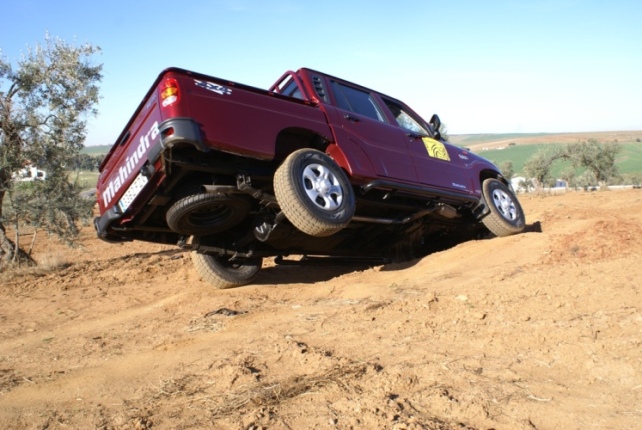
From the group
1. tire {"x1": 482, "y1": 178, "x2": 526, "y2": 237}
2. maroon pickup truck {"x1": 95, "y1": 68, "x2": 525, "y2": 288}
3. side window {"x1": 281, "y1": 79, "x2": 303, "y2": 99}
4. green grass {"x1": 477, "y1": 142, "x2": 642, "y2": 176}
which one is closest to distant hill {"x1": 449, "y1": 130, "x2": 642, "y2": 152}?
green grass {"x1": 477, "y1": 142, "x2": 642, "y2": 176}

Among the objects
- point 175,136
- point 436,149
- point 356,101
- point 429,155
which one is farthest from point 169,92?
point 436,149

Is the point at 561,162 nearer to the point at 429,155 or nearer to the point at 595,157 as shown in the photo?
the point at 595,157

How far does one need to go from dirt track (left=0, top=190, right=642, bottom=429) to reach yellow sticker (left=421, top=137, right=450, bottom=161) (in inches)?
49.0

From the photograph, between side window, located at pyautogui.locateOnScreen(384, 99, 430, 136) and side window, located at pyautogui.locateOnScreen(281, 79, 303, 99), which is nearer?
side window, located at pyautogui.locateOnScreen(281, 79, 303, 99)

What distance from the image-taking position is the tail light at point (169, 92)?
4.09 m

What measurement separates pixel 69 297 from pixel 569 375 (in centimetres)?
632

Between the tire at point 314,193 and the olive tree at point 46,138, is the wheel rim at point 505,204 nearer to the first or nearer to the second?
the tire at point 314,193

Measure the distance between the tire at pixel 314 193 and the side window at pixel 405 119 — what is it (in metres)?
1.92

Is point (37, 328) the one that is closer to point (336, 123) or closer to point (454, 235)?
point (336, 123)

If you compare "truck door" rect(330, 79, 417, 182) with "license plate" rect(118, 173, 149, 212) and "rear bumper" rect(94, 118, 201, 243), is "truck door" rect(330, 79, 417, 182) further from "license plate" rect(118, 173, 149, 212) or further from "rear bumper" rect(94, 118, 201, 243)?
"license plate" rect(118, 173, 149, 212)

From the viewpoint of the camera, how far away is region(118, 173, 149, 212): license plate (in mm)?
4574

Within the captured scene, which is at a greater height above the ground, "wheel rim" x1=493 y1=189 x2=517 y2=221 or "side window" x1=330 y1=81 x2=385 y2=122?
"side window" x1=330 y1=81 x2=385 y2=122

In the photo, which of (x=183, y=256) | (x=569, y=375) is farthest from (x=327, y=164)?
(x=183, y=256)

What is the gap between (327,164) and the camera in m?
4.85
